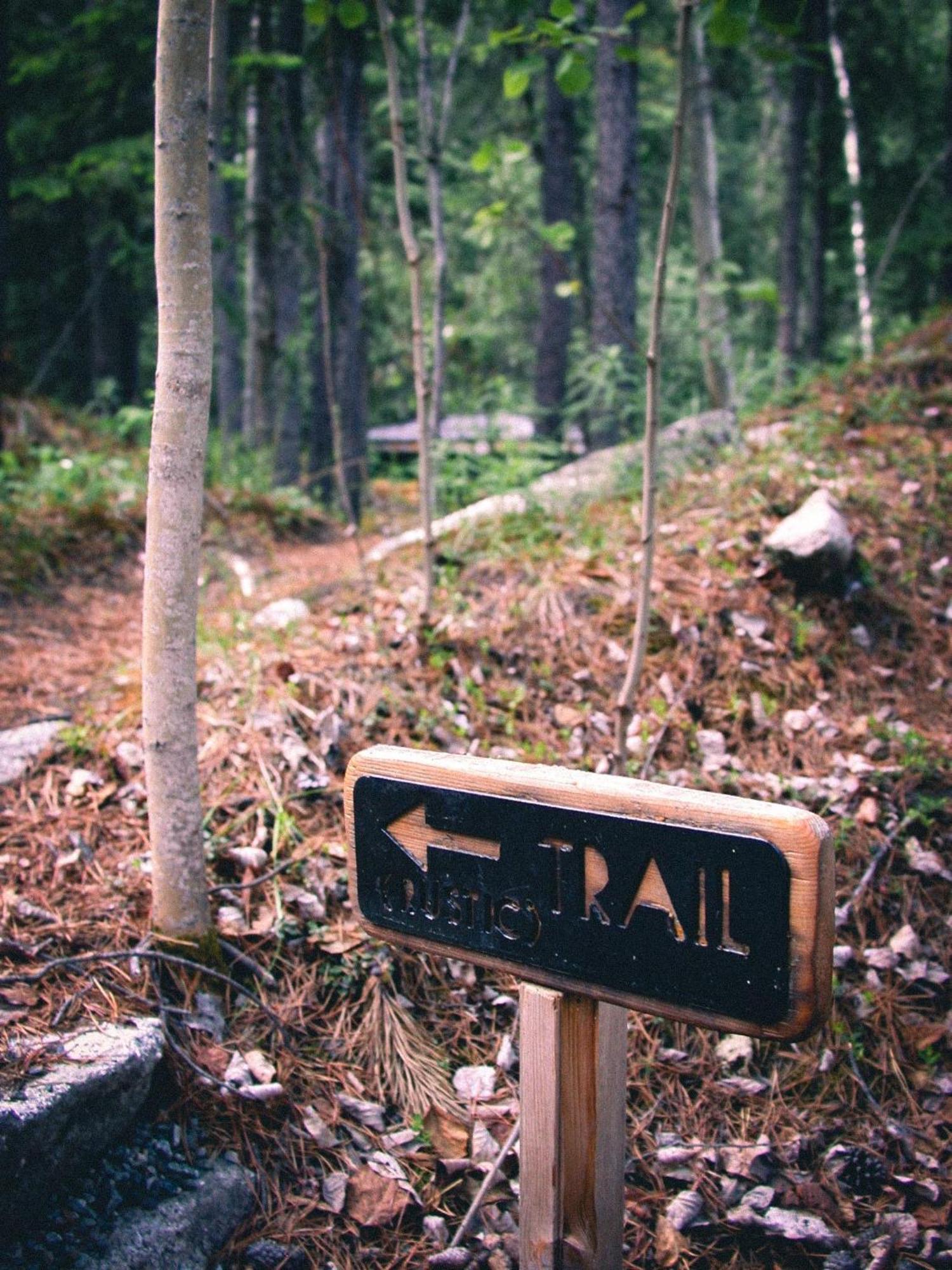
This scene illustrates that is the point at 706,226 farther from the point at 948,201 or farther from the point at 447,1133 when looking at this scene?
the point at 447,1133

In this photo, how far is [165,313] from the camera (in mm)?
2146

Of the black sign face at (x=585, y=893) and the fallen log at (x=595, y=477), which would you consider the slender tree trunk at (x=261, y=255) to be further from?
the black sign face at (x=585, y=893)

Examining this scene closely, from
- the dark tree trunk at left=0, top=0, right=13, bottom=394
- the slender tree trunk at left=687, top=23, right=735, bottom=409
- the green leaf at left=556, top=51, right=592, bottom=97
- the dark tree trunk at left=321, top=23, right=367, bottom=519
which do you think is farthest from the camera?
the dark tree trunk at left=321, top=23, right=367, bottom=519

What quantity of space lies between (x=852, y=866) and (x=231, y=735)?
220 centimetres

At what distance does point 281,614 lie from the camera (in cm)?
440

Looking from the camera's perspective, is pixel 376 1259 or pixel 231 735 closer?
pixel 376 1259

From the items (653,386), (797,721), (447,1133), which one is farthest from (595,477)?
(447,1133)

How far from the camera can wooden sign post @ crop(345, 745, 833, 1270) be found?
1273 millimetres

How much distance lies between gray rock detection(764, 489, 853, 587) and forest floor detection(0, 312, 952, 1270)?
10 cm

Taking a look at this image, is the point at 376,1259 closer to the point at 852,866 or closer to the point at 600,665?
the point at 852,866

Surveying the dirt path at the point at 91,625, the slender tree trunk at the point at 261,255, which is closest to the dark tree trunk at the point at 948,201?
the slender tree trunk at the point at 261,255

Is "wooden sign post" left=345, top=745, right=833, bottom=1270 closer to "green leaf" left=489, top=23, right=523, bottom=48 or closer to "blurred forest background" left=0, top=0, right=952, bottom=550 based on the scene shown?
"blurred forest background" left=0, top=0, right=952, bottom=550

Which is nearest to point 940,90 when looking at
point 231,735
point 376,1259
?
point 231,735

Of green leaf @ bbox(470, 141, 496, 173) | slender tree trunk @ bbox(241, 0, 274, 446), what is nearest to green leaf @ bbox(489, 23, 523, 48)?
green leaf @ bbox(470, 141, 496, 173)
